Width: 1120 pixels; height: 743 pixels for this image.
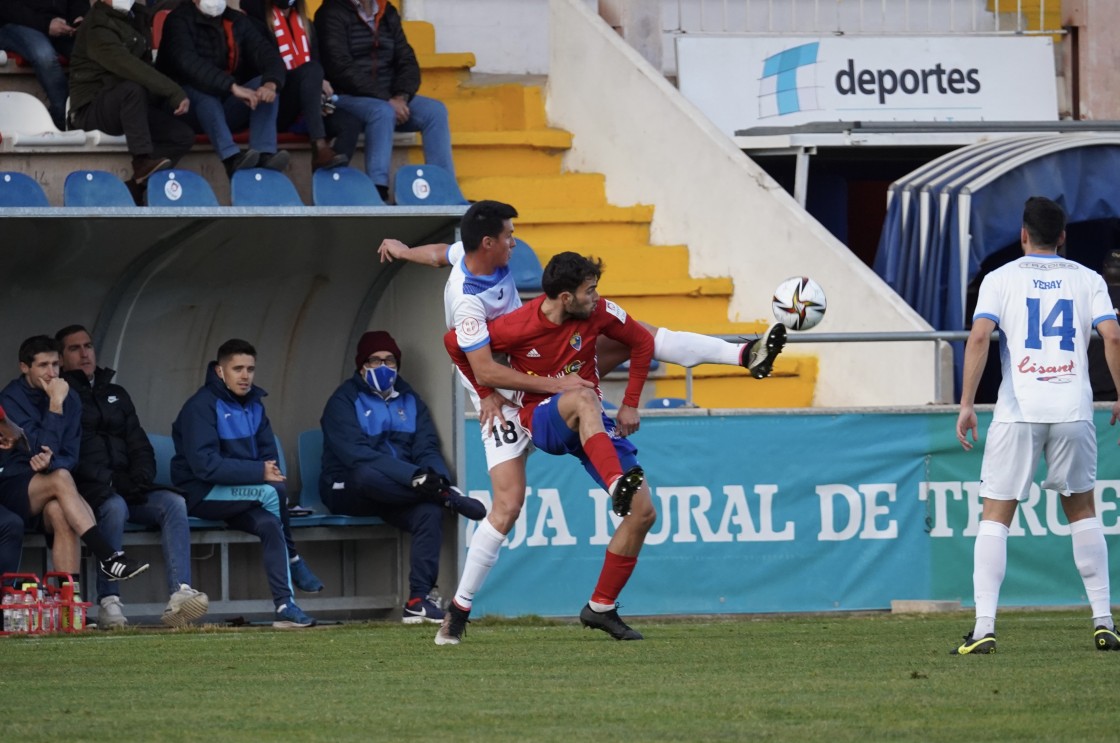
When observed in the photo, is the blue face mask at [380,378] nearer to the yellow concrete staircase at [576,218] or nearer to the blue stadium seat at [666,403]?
the blue stadium seat at [666,403]

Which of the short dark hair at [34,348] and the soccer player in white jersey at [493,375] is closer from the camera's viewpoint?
the soccer player in white jersey at [493,375]

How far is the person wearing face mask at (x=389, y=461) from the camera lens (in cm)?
1116

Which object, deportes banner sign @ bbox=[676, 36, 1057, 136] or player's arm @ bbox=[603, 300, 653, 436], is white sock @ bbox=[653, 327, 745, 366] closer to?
player's arm @ bbox=[603, 300, 653, 436]

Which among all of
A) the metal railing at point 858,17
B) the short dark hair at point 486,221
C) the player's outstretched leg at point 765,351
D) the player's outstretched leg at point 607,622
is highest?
the metal railing at point 858,17

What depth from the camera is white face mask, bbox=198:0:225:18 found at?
501 inches

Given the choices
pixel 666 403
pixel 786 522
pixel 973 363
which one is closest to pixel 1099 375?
pixel 786 522

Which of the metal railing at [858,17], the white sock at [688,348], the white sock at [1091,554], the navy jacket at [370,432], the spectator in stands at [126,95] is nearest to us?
the white sock at [1091,554]

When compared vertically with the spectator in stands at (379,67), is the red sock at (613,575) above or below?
below

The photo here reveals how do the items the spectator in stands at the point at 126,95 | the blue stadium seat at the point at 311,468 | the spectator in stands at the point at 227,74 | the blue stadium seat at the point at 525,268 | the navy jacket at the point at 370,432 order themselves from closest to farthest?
1. the navy jacket at the point at 370,432
2. the spectator in stands at the point at 126,95
3. the blue stadium seat at the point at 311,468
4. the spectator in stands at the point at 227,74
5. the blue stadium seat at the point at 525,268

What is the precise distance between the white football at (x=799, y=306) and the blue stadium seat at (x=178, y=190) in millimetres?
4108

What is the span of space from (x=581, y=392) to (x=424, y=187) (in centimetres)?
467

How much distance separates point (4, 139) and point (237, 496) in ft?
9.31

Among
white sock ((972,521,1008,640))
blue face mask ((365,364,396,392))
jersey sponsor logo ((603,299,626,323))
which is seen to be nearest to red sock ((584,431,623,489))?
jersey sponsor logo ((603,299,626,323))

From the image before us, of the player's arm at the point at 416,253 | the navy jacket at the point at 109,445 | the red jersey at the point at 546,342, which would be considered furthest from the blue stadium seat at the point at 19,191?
the red jersey at the point at 546,342
